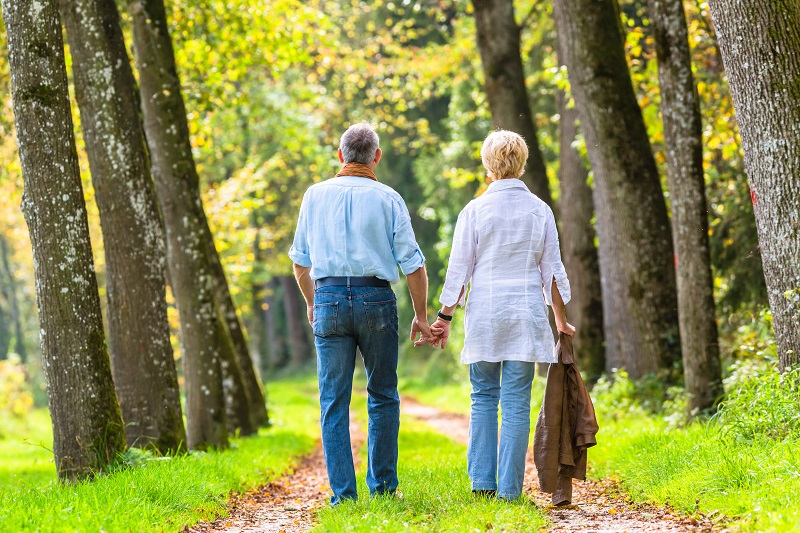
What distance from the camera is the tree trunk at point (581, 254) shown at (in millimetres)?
14734

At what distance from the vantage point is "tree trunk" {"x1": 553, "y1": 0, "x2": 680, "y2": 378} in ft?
37.1

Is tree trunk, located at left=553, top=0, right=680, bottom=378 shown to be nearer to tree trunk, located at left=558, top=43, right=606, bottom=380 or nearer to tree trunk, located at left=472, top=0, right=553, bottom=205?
tree trunk, located at left=472, top=0, right=553, bottom=205

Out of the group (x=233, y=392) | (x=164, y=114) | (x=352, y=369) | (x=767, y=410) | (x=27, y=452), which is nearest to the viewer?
(x=352, y=369)

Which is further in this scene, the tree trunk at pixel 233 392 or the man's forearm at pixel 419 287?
the tree trunk at pixel 233 392

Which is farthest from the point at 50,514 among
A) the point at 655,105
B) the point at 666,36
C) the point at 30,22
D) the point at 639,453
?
the point at 655,105

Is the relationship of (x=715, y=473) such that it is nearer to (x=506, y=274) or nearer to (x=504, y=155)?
(x=506, y=274)

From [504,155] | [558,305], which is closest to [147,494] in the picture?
[558,305]

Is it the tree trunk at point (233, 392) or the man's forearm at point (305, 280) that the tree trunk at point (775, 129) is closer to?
the man's forearm at point (305, 280)

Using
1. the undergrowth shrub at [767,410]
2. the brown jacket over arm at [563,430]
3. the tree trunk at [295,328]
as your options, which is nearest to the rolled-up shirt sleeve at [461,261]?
the brown jacket over arm at [563,430]

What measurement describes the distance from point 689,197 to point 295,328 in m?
32.7

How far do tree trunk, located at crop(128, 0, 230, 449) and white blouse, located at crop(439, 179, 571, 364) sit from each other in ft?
18.7

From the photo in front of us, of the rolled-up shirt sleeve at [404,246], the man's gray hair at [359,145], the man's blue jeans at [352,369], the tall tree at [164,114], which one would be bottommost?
the man's blue jeans at [352,369]

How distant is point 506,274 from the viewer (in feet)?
20.3

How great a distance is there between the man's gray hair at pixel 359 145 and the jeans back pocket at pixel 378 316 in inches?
40.1
